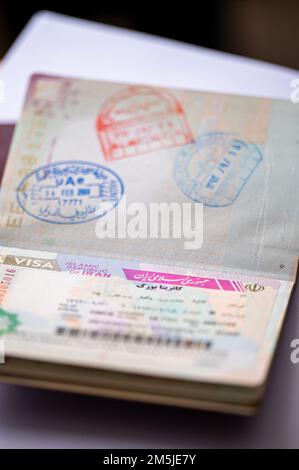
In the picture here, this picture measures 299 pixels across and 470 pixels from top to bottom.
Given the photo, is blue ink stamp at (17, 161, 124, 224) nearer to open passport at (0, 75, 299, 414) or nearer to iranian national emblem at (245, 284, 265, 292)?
open passport at (0, 75, 299, 414)

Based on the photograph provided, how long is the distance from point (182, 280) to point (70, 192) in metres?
0.14

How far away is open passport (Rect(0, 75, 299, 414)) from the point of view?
16.9 inches

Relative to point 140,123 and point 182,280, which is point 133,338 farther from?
point 140,123

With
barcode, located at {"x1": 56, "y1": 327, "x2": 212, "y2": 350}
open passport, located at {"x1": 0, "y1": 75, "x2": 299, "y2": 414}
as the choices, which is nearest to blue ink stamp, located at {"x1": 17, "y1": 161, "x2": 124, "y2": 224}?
open passport, located at {"x1": 0, "y1": 75, "x2": 299, "y2": 414}

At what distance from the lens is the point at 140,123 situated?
2.02ft

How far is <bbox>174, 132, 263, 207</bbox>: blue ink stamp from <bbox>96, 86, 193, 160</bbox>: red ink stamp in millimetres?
21

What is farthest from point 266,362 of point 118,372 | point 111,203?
point 111,203

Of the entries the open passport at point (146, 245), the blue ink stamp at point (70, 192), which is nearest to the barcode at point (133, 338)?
the open passport at point (146, 245)

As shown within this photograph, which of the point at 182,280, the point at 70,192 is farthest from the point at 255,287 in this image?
the point at 70,192

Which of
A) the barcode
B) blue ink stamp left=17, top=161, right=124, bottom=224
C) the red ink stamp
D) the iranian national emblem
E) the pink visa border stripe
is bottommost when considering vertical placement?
the barcode

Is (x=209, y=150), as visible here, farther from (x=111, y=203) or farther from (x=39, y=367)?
(x=39, y=367)

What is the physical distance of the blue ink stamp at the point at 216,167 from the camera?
550 mm

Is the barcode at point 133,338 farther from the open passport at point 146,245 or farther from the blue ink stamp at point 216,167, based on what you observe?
the blue ink stamp at point 216,167
